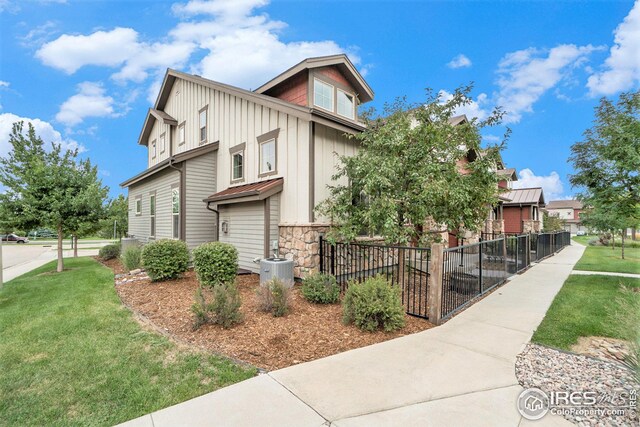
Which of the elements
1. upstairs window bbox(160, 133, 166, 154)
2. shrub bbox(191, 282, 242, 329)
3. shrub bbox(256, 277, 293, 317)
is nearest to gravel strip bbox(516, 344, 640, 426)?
shrub bbox(256, 277, 293, 317)

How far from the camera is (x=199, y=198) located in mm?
11406

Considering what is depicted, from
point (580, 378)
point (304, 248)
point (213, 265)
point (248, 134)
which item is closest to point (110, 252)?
point (248, 134)

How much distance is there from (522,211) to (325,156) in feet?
71.7

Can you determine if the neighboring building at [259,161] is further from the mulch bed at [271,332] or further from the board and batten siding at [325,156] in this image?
the mulch bed at [271,332]

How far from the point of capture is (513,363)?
3.83 meters

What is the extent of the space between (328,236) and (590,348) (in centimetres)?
504

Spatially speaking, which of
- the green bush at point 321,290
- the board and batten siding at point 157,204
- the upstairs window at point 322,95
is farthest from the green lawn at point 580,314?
the board and batten siding at point 157,204

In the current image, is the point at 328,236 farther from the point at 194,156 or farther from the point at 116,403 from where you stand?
the point at 194,156

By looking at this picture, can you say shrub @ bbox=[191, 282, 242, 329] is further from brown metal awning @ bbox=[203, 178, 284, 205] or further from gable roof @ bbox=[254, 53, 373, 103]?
gable roof @ bbox=[254, 53, 373, 103]

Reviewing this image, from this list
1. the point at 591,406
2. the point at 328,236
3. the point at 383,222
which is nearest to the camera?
the point at 591,406

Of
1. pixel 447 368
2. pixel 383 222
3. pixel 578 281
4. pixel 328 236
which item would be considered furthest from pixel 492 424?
pixel 578 281

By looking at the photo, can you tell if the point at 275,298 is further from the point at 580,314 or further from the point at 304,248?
the point at 580,314

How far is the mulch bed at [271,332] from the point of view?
415 cm

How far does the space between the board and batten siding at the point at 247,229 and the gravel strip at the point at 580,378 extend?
23.0ft
